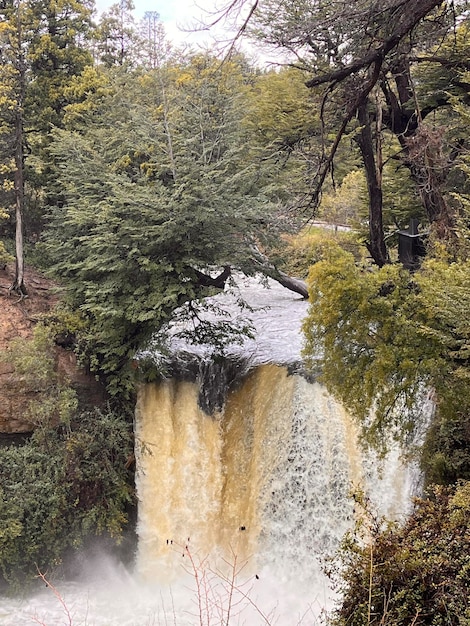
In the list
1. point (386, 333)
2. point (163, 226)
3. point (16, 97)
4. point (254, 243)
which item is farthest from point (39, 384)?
point (16, 97)

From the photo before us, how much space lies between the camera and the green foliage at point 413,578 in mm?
3547

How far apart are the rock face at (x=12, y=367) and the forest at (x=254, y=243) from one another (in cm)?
23

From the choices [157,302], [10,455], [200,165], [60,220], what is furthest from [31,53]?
[10,455]

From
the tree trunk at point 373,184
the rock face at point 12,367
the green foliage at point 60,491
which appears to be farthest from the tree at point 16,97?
the tree trunk at point 373,184

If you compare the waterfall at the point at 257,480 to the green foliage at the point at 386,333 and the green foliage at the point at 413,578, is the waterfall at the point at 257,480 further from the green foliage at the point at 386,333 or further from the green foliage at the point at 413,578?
the green foliage at the point at 413,578

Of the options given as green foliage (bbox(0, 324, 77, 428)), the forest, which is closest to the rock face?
green foliage (bbox(0, 324, 77, 428))

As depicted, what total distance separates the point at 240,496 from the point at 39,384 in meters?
3.69

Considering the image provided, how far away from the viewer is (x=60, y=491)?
327 inches

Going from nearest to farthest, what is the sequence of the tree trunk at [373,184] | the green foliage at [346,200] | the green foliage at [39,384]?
the green foliage at [39,384], the tree trunk at [373,184], the green foliage at [346,200]

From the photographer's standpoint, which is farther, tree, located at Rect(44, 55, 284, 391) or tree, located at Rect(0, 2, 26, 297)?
tree, located at Rect(0, 2, 26, 297)

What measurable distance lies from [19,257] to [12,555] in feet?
18.3

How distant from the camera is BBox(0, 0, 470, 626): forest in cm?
442

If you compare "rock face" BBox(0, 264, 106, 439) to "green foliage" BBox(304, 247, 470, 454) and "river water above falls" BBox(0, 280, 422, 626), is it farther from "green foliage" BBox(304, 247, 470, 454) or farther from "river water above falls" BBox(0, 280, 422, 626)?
"green foliage" BBox(304, 247, 470, 454)

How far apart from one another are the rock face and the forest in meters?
0.23
